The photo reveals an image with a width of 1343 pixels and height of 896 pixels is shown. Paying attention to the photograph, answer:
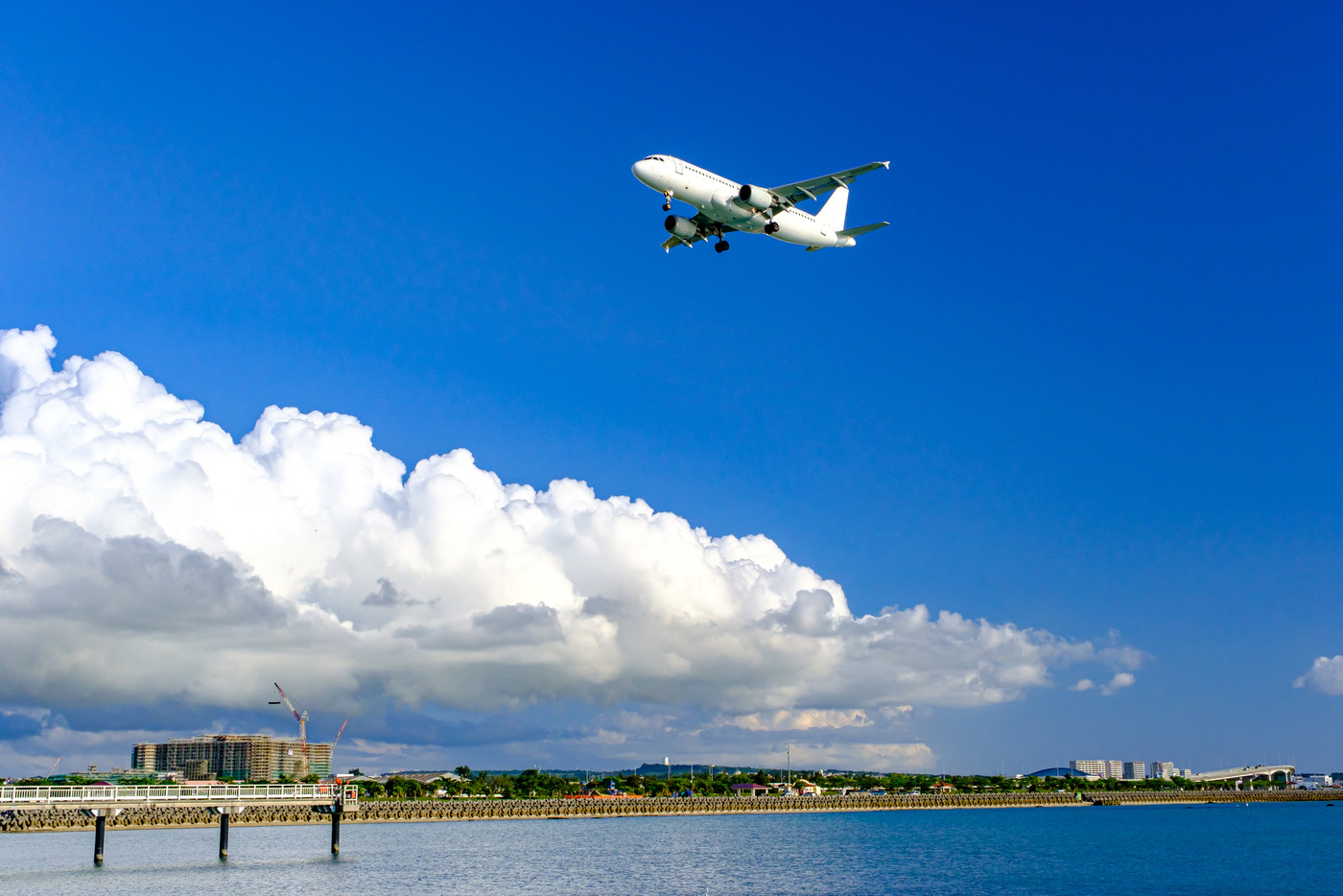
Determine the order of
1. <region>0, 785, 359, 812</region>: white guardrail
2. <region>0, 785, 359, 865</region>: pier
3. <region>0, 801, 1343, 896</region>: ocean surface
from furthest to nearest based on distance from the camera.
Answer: <region>0, 785, 359, 812</region>: white guardrail, <region>0, 785, 359, 865</region>: pier, <region>0, 801, 1343, 896</region>: ocean surface

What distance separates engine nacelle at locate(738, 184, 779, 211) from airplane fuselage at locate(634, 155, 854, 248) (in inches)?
5.9

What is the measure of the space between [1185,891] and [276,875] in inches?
3427

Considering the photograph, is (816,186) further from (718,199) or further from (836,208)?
(836,208)

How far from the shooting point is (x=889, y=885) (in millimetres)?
102938

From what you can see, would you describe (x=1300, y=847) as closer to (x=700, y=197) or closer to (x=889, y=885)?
(x=889, y=885)

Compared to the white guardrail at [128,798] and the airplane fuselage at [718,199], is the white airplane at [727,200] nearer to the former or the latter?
the airplane fuselage at [718,199]

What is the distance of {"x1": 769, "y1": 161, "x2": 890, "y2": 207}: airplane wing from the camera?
277 feet

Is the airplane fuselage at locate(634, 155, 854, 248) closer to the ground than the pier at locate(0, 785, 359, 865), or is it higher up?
higher up

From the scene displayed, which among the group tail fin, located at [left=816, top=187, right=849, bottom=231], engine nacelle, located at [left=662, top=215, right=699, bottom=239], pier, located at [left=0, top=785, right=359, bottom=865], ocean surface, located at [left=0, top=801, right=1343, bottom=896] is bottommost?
ocean surface, located at [left=0, top=801, right=1343, bottom=896]

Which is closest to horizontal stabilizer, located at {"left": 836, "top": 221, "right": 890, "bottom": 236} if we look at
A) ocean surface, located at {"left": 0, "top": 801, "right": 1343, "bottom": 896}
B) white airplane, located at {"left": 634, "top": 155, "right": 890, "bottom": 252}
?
white airplane, located at {"left": 634, "top": 155, "right": 890, "bottom": 252}

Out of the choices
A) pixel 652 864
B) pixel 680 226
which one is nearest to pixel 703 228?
pixel 680 226

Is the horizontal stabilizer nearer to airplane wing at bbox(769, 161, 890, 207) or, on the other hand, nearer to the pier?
airplane wing at bbox(769, 161, 890, 207)

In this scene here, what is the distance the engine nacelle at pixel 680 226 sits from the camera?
85312 mm

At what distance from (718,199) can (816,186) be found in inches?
340
